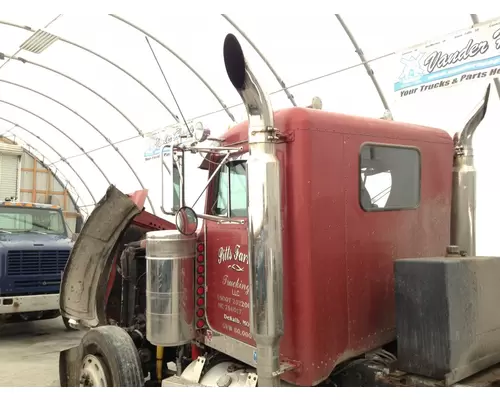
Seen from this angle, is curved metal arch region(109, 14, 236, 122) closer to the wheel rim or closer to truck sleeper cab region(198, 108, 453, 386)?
Result: truck sleeper cab region(198, 108, 453, 386)

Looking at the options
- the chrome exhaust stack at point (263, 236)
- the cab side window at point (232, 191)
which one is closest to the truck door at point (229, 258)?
the cab side window at point (232, 191)

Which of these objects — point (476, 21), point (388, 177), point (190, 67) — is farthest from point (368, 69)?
point (388, 177)

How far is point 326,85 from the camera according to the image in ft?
29.5

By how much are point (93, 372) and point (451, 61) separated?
20.8 feet

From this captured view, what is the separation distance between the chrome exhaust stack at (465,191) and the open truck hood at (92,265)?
114 inches

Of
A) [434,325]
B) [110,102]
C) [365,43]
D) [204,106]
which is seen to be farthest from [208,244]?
[110,102]

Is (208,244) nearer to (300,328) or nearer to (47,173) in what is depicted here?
(300,328)

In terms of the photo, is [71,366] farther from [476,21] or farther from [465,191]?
[476,21]

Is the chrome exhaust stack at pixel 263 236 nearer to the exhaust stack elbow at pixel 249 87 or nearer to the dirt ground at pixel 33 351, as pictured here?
the exhaust stack elbow at pixel 249 87

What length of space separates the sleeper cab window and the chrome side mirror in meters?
1.21

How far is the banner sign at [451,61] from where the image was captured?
6406 mm

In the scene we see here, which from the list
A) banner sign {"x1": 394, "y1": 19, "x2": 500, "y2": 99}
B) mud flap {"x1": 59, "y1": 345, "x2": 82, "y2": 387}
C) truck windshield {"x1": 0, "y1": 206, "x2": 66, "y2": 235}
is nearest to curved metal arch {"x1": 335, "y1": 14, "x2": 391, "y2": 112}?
banner sign {"x1": 394, "y1": 19, "x2": 500, "y2": 99}

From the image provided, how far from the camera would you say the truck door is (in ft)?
10.5

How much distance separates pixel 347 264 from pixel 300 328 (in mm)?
530
